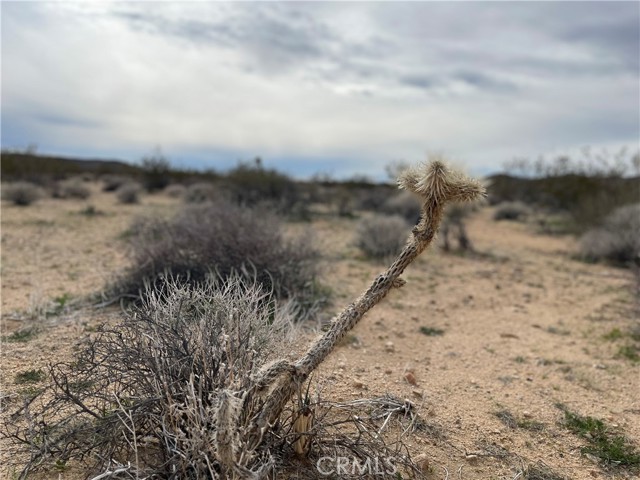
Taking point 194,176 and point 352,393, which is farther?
point 194,176

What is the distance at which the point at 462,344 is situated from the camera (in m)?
5.54

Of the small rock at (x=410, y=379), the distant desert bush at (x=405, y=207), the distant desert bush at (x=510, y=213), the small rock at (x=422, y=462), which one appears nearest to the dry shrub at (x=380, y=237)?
the small rock at (x=410, y=379)

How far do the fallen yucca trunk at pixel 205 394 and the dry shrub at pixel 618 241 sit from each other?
374 inches

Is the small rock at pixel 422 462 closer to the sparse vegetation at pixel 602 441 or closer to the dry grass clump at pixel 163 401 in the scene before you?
the dry grass clump at pixel 163 401

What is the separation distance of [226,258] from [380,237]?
4.78m

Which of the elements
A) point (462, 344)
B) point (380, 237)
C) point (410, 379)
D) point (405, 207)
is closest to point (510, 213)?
point (405, 207)

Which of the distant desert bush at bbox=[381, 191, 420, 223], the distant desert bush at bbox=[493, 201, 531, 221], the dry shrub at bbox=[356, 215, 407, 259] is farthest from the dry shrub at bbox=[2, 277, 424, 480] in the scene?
the distant desert bush at bbox=[493, 201, 531, 221]

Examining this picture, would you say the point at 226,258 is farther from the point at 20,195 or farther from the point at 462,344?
the point at 20,195

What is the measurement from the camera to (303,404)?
2.74m

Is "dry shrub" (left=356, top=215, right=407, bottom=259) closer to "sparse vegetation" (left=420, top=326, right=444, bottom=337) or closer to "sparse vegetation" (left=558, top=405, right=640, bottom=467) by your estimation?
"sparse vegetation" (left=420, top=326, right=444, bottom=337)

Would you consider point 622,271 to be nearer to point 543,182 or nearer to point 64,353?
point 64,353

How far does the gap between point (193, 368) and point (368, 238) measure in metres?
7.85

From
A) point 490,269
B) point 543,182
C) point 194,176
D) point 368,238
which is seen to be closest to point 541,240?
point 490,269

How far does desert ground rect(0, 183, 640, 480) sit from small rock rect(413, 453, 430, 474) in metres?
0.01
